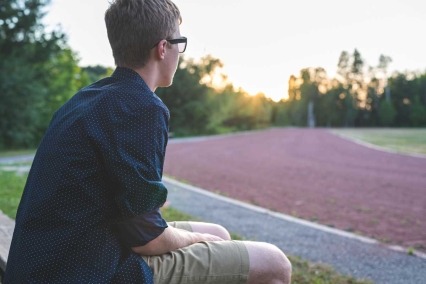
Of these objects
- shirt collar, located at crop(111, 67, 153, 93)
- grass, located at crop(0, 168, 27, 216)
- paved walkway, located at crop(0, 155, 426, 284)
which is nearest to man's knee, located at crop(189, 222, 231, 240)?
shirt collar, located at crop(111, 67, 153, 93)

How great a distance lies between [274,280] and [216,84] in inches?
2346

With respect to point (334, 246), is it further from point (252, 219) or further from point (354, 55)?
point (354, 55)

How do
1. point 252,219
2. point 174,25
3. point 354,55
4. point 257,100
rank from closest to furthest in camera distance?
point 174,25
point 252,219
point 257,100
point 354,55

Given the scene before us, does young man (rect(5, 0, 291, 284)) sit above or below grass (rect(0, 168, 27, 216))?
above

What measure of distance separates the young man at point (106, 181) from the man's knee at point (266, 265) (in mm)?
363

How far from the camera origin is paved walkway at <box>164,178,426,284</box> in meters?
4.00

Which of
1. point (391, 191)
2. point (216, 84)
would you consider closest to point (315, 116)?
point (216, 84)

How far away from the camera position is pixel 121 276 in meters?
1.38

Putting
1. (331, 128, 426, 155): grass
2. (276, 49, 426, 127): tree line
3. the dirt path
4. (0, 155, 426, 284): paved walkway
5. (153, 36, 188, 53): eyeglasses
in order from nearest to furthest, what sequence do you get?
(153, 36, 188, 53): eyeglasses
(0, 155, 426, 284): paved walkway
the dirt path
(331, 128, 426, 155): grass
(276, 49, 426, 127): tree line

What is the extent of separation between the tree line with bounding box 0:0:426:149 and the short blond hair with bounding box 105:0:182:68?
70.2ft

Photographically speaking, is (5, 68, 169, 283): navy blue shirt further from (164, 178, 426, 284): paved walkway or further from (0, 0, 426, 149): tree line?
(0, 0, 426, 149): tree line

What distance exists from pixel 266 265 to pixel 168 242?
392 mm

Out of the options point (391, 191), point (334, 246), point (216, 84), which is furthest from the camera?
point (216, 84)

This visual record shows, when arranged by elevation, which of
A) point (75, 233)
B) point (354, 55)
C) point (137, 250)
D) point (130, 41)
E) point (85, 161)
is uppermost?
point (354, 55)
